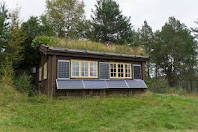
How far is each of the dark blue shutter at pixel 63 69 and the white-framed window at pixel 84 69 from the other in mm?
357

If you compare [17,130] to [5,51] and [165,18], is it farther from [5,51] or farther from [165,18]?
[165,18]

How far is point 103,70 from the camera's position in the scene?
650 inches

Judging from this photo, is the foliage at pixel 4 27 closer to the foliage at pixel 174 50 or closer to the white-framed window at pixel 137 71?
the white-framed window at pixel 137 71

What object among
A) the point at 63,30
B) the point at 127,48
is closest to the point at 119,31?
the point at 63,30

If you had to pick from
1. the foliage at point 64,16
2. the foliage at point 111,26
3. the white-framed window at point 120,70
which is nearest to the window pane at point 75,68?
the white-framed window at point 120,70

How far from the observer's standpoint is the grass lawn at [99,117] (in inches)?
327

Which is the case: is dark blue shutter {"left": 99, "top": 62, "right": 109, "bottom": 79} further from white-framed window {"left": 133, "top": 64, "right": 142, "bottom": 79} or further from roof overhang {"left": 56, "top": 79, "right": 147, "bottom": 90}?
white-framed window {"left": 133, "top": 64, "right": 142, "bottom": 79}

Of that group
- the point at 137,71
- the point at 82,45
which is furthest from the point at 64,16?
the point at 137,71

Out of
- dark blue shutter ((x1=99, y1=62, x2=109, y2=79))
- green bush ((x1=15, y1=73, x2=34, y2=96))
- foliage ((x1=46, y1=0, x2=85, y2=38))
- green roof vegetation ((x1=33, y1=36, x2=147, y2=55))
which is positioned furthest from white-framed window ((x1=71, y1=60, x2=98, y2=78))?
foliage ((x1=46, y1=0, x2=85, y2=38))

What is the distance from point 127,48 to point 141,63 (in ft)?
5.37

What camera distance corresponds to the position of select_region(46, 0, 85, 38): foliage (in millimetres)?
31188

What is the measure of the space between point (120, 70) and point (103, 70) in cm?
146

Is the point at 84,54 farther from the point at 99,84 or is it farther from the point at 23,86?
the point at 23,86

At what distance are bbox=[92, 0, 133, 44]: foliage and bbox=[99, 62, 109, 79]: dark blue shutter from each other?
13.9 metres
